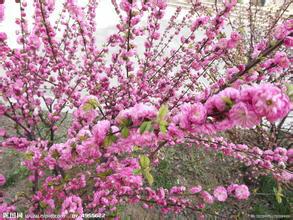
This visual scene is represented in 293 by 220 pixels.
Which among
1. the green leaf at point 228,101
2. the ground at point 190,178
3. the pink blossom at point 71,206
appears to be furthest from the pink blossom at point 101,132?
the ground at point 190,178

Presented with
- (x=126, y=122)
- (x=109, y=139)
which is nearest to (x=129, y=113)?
(x=126, y=122)

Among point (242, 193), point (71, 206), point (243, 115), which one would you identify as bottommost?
point (242, 193)

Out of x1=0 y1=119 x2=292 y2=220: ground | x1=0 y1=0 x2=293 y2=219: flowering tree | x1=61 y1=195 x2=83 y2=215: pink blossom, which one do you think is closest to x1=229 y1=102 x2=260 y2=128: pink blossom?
x1=0 y1=0 x2=293 y2=219: flowering tree

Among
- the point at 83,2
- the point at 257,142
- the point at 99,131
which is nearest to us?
the point at 99,131

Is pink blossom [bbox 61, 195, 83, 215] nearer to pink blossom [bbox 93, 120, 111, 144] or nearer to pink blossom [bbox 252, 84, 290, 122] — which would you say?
pink blossom [bbox 93, 120, 111, 144]

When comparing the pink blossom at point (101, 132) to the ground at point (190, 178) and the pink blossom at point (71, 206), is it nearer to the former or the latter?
the pink blossom at point (71, 206)

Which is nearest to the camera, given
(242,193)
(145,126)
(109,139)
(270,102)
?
(270,102)

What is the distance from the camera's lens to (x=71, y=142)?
1.29 meters

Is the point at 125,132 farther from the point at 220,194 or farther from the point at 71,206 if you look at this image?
the point at 220,194

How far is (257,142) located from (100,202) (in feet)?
8.80

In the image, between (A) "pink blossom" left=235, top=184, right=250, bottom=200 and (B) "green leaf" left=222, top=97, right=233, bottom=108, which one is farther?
(A) "pink blossom" left=235, top=184, right=250, bottom=200

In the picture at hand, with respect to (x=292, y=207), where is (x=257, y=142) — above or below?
above

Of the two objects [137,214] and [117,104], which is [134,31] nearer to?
[117,104]

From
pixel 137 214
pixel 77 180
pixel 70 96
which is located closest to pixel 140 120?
pixel 77 180
